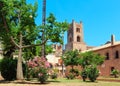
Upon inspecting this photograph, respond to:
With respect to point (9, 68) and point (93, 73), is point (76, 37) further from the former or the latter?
point (93, 73)

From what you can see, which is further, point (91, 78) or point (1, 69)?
point (1, 69)

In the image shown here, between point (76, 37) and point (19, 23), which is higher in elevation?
point (76, 37)

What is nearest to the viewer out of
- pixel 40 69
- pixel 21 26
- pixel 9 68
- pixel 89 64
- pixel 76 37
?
pixel 40 69

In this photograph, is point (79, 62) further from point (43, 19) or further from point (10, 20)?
point (10, 20)

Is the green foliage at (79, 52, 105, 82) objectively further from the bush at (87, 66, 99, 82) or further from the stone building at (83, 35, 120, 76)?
the stone building at (83, 35, 120, 76)

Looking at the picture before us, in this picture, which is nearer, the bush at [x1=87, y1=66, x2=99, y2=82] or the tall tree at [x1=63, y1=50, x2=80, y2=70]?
the bush at [x1=87, y1=66, x2=99, y2=82]

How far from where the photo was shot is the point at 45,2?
28109 millimetres

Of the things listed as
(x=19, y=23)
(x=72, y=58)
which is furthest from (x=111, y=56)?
(x=19, y=23)

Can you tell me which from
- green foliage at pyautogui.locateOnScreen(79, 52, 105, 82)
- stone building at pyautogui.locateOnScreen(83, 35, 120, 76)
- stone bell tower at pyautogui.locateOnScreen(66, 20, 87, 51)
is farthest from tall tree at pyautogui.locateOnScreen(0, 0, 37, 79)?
stone bell tower at pyautogui.locateOnScreen(66, 20, 87, 51)

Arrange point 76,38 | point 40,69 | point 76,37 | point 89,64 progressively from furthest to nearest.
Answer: point 76,37, point 76,38, point 89,64, point 40,69

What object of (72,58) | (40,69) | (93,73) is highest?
(72,58)

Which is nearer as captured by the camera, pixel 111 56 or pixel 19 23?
pixel 19 23

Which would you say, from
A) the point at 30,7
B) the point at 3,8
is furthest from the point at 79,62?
the point at 3,8

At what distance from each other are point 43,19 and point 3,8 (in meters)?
5.87
